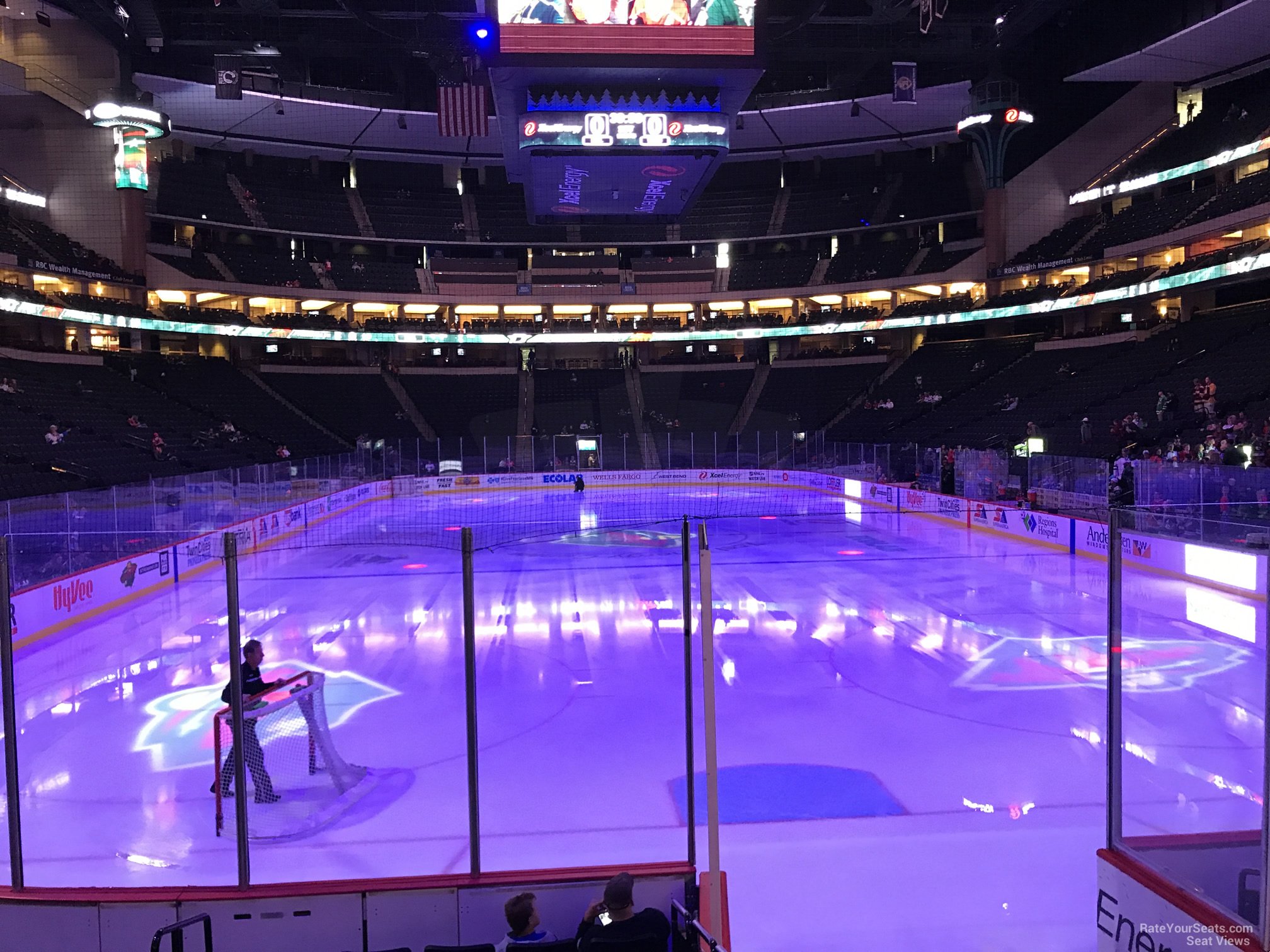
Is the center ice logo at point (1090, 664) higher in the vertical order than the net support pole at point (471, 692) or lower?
lower

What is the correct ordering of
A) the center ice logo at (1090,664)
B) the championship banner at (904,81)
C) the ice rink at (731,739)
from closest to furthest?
the ice rink at (731,739)
the center ice logo at (1090,664)
the championship banner at (904,81)

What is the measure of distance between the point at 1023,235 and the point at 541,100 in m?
35.2

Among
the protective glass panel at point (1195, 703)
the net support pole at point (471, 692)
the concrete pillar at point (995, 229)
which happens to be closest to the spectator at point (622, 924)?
the net support pole at point (471, 692)

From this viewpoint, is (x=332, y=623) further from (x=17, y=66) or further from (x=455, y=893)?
(x=17, y=66)

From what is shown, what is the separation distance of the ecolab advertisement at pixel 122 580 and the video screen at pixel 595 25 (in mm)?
8170

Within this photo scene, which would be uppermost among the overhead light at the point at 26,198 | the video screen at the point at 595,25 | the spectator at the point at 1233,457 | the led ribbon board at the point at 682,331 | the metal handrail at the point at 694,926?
the overhead light at the point at 26,198

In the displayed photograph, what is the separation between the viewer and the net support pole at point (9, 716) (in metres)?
4.19

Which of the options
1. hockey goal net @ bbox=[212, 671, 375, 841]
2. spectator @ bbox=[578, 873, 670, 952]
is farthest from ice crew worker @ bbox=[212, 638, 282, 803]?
spectator @ bbox=[578, 873, 670, 952]

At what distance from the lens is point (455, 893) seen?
4547mm

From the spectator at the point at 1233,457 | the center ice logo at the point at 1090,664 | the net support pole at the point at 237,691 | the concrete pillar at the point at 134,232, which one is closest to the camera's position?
the net support pole at the point at 237,691

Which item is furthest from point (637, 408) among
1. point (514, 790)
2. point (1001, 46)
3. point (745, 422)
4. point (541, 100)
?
point (514, 790)

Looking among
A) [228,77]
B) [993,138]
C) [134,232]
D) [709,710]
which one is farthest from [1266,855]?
[134,232]

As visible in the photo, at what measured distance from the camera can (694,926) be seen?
4.14 m

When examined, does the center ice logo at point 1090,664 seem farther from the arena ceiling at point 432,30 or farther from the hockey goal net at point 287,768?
the arena ceiling at point 432,30
